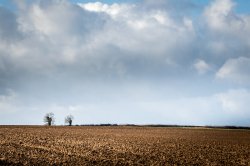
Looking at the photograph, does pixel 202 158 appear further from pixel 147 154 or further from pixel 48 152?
pixel 48 152

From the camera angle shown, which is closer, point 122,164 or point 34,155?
point 122,164

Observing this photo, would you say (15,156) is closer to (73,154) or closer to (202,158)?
(73,154)

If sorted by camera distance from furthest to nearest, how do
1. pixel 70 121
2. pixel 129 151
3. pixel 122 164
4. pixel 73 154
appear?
1. pixel 70 121
2. pixel 129 151
3. pixel 73 154
4. pixel 122 164

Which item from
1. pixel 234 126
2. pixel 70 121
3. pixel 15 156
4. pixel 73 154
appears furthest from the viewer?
pixel 70 121

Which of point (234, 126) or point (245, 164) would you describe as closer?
point (245, 164)

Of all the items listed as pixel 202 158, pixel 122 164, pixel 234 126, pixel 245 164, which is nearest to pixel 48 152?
pixel 122 164

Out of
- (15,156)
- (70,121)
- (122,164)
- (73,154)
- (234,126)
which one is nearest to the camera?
(122,164)

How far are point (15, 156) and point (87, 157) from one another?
5.64m

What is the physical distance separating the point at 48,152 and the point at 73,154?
2.60 meters

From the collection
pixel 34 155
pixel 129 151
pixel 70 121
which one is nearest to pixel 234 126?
pixel 70 121

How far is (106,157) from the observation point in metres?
32.2

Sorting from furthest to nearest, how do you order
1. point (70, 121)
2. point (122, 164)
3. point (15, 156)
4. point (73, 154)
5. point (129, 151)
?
point (70, 121) < point (129, 151) < point (73, 154) < point (15, 156) < point (122, 164)

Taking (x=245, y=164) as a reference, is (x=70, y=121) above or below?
above

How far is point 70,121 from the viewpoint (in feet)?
438
